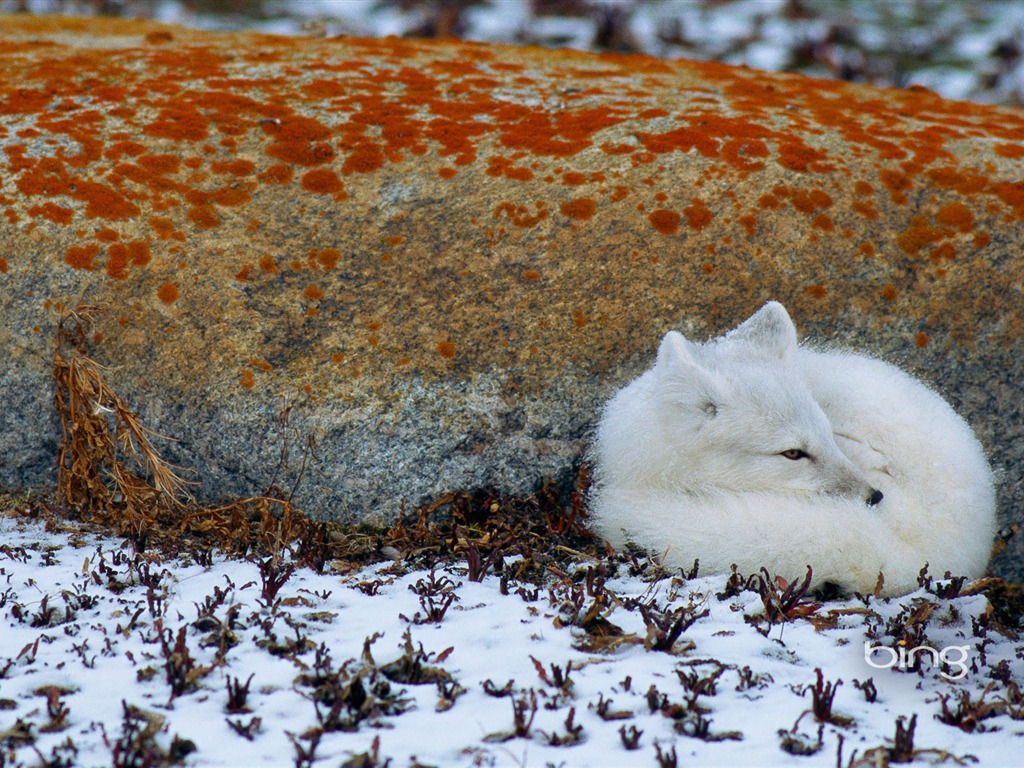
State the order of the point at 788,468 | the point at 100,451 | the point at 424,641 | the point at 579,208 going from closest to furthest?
1. the point at 424,641
2. the point at 788,468
3. the point at 100,451
4. the point at 579,208

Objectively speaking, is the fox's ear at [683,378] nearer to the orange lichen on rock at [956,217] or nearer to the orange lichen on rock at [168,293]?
the orange lichen on rock at [956,217]

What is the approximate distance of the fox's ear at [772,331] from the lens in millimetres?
4859

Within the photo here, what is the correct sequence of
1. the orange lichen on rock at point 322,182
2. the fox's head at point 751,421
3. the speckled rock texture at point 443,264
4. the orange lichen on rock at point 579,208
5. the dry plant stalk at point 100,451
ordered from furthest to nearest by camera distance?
the orange lichen on rock at point 322,182
the orange lichen on rock at point 579,208
the speckled rock texture at point 443,264
the dry plant stalk at point 100,451
the fox's head at point 751,421

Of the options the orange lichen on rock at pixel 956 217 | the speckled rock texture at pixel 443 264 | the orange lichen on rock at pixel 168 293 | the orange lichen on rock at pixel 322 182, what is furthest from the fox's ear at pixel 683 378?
the orange lichen on rock at pixel 168 293

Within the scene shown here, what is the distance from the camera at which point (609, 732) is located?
3.20 meters

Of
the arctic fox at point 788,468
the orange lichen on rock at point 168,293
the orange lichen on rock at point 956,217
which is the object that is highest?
the orange lichen on rock at point 956,217

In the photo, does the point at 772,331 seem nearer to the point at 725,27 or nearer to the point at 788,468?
the point at 788,468

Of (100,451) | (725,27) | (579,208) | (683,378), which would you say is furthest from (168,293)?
(725,27)

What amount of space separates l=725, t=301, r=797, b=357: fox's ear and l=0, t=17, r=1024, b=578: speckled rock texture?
0.54m

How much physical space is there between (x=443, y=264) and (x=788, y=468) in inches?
89.9

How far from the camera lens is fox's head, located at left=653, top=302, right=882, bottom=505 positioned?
455 centimetres

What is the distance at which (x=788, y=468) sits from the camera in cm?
461

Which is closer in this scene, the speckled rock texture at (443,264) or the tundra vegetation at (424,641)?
the tundra vegetation at (424,641)

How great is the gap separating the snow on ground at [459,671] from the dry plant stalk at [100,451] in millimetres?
476
